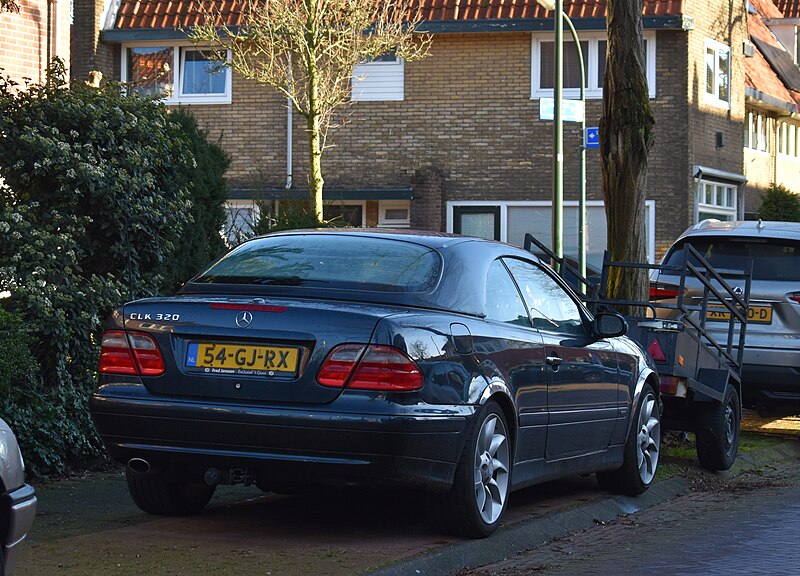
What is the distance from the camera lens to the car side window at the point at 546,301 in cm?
805

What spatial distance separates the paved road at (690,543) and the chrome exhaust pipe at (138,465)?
1635 millimetres

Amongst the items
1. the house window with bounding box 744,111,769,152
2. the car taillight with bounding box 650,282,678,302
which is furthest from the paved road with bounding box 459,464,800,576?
the house window with bounding box 744,111,769,152

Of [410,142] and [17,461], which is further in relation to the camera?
[410,142]

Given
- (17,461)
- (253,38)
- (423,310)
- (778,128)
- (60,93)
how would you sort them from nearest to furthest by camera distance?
1. (17,461)
2. (423,310)
3. (60,93)
4. (253,38)
5. (778,128)

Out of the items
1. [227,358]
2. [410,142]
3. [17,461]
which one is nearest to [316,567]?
[227,358]

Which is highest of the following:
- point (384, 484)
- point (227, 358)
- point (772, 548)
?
point (227, 358)

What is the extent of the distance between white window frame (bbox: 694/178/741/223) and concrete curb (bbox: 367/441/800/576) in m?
20.8

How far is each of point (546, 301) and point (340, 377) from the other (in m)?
2.19

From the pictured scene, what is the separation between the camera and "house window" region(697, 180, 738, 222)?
31.4 meters

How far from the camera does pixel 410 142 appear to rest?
31.0 metres

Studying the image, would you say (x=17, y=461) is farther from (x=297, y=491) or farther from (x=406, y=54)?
(x=406, y=54)

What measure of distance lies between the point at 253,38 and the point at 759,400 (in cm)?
1630

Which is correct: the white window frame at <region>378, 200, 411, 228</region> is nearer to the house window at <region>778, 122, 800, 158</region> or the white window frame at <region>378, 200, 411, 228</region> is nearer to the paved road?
the house window at <region>778, 122, 800, 158</region>

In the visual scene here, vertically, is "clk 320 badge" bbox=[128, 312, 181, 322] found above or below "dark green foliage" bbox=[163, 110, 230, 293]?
below
